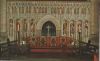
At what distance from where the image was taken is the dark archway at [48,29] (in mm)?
15865

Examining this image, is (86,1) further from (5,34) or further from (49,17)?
(5,34)

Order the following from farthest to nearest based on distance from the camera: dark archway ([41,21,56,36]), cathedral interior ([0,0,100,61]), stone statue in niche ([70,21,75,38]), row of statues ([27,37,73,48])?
dark archway ([41,21,56,36]) < stone statue in niche ([70,21,75,38]) < cathedral interior ([0,0,100,61]) < row of statues ([27,37,73,48])

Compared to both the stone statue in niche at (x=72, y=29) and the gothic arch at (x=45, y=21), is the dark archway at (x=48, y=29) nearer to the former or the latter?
the gothic arch at (x=45, y=21)

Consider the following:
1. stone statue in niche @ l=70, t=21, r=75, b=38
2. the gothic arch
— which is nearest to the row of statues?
the gothic arch

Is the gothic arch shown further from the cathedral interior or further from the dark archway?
the dark archway

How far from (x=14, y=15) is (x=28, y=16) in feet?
2.24

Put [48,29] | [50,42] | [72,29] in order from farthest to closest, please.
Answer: [48,29] → [72,29] → [50,42]

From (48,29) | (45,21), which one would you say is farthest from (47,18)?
(48,29)

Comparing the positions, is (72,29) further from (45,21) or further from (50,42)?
(50,42)

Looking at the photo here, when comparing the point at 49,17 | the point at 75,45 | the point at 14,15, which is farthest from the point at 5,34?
the point at 75,45

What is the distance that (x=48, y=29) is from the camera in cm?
1595

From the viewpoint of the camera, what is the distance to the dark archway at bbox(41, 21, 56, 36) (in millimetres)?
15865

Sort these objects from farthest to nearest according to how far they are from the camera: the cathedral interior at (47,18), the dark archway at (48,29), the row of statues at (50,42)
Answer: the dark archway at (48,29)
the cathedral interior at (47,18)
the row of statues at (50,42)

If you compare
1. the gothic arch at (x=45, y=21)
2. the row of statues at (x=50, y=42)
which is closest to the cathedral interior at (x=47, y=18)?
the gothic arch at (x=45, y=21)
